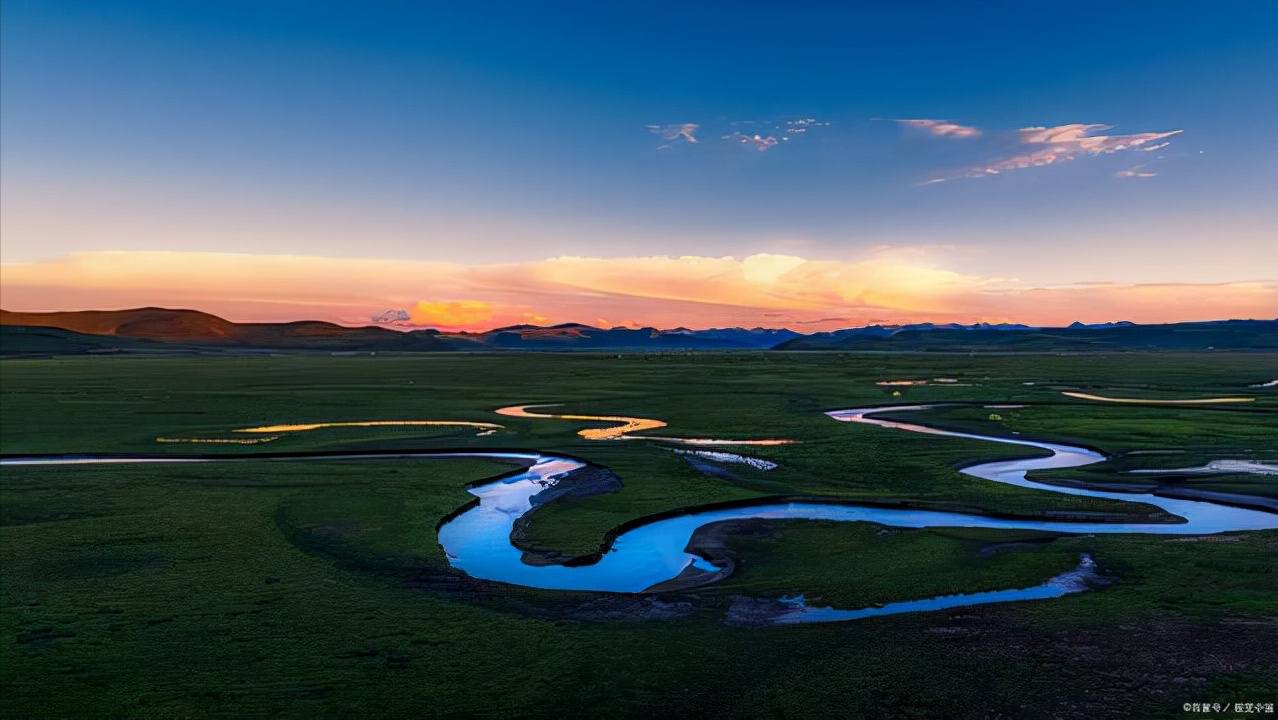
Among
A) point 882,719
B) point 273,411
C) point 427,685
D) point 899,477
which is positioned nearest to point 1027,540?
point 899,477

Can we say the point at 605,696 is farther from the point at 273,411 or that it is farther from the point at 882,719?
the point at 273,411

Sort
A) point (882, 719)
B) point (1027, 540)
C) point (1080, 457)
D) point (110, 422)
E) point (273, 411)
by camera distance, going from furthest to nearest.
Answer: point (273, 411), point (110, 422), point (1080, 457), point (1027, 540), point (882, 719)

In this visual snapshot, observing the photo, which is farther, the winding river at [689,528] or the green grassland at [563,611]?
the winding river at [689,528]

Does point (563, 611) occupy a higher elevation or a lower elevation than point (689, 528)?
higher

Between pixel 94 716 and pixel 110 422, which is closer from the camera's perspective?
pixel 94 716

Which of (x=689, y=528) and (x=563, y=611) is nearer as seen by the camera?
(x=563, y=611)

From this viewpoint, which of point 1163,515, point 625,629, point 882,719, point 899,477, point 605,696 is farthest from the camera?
point 899,477

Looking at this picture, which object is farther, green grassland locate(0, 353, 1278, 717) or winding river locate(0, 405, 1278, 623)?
winding river locate(0, 405, 1278, 623)
